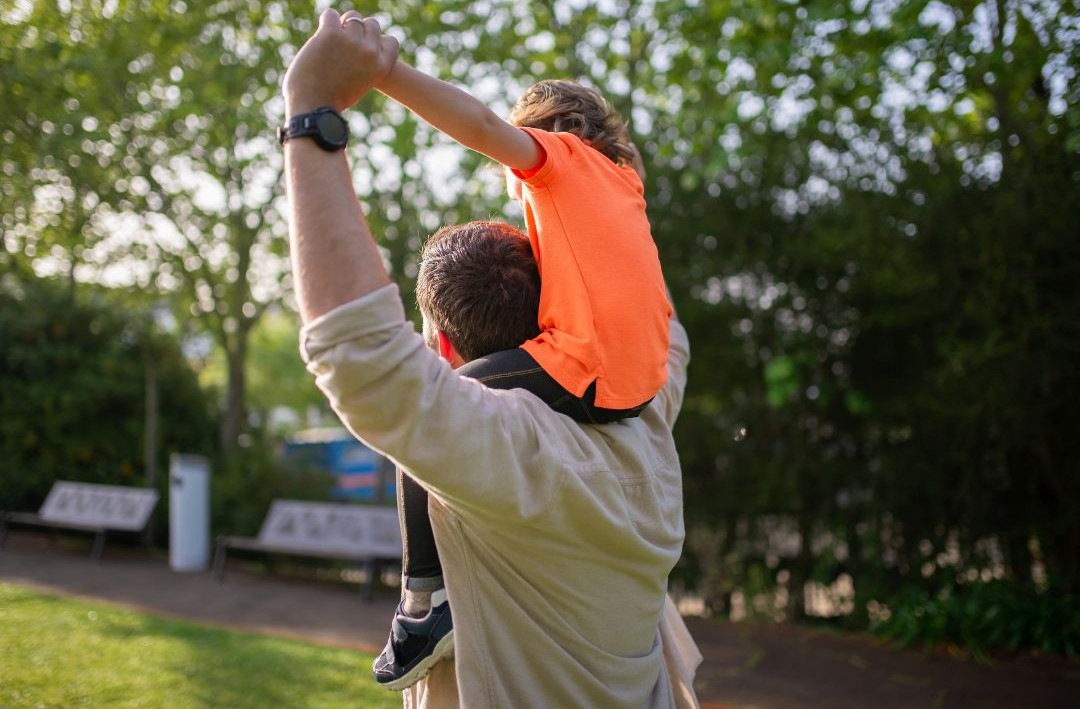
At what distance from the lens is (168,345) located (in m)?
13.1

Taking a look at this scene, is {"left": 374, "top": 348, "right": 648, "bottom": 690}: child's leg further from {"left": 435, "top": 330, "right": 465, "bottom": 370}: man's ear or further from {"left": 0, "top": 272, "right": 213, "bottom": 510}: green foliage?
{"left": 0, "top": 272, "right": 213, "bottom": 510}: green foliage

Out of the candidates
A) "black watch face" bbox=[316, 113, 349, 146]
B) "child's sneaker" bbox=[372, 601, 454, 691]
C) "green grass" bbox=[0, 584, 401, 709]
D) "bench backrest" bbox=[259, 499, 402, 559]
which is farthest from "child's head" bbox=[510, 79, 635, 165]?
"bench backrest" bbox=[259, 499, 402, 559]

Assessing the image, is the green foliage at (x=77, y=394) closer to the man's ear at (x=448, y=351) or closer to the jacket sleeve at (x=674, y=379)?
the jacket sleeve at (x=674, y=379)

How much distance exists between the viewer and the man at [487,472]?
122 centimetres

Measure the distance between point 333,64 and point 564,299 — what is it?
56cm

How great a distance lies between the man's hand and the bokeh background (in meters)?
5.37

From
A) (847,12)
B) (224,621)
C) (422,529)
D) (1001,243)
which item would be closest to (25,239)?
(224,621)

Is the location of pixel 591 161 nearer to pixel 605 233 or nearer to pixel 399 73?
pixel 605 233

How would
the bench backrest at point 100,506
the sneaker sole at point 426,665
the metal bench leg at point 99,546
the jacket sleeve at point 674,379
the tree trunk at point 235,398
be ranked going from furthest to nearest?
the tree trunk at point 235,398, the bench backrest at point 100,506, the metal bench leg at point 99,546, the jacket sleeve at point 674,379, the sneaker sole at point 426,665

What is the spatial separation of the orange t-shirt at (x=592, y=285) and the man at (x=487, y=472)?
0.10m

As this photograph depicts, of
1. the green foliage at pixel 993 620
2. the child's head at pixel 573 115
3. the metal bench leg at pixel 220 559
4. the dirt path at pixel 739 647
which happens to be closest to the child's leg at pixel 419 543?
the child's head at pixel 573 115

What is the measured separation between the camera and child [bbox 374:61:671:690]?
1540mm

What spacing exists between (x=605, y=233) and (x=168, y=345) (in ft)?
42.0

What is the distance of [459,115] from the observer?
1.51 metres
